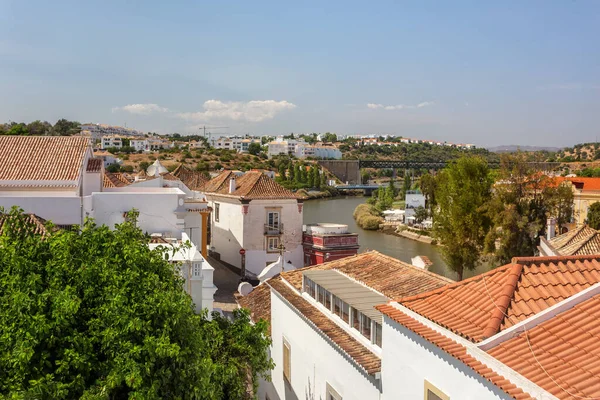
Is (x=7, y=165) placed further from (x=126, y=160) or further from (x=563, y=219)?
(x=126, y=160)

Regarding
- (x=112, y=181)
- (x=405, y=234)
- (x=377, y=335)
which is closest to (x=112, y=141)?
(x=405, y=234)

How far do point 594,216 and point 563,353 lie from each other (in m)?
31.8

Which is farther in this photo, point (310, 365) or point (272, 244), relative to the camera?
point (272, 244)

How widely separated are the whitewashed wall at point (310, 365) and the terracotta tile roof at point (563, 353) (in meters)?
2.17

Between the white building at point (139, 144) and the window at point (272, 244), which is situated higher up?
the white building at point (139, 144)

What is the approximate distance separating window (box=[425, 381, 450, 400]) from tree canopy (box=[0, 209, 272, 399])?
205cm

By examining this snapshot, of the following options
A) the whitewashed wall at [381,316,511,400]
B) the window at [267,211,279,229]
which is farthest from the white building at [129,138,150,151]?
the whitewashed wall at [381,316,511,400]

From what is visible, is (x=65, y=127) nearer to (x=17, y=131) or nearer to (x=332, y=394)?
(x=17, y=131)

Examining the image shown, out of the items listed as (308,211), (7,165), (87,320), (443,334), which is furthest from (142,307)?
(308,211)

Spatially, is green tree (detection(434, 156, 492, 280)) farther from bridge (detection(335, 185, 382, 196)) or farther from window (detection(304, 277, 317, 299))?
bridge (detection(335, 185, 382, 196))

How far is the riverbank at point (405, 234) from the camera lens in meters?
47.3

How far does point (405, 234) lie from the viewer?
5066 cm

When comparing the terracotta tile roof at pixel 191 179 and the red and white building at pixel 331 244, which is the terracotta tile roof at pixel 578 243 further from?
the terracotta tile roof at pixel 191 179

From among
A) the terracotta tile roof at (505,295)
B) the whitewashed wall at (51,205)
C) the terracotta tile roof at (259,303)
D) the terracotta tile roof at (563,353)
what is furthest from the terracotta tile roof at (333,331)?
the whitewashed wall at (51,205)
